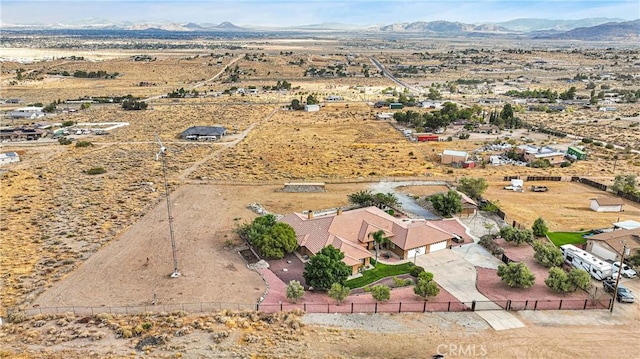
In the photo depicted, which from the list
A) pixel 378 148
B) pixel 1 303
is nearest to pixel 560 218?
pixel 378 148

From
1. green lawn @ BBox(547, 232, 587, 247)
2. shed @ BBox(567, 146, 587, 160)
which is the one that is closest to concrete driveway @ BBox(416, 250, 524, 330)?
green lawn @ BBox(547, 232, 587, 247)

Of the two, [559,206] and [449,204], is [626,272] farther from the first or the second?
[559,206]

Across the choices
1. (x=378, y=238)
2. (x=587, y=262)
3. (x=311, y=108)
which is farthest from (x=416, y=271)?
(x=311, y=108)

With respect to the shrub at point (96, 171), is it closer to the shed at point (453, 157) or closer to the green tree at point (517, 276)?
the shed at point (453, 157)

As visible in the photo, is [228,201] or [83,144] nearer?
[228,201]

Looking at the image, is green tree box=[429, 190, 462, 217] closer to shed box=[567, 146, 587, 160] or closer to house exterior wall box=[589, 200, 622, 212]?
house exterior wall box=[589, 200, 622, 212]

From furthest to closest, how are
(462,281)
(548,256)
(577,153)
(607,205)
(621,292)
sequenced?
(577,153) < (607,205) < (548,256) < (462,281) < (621,292)
